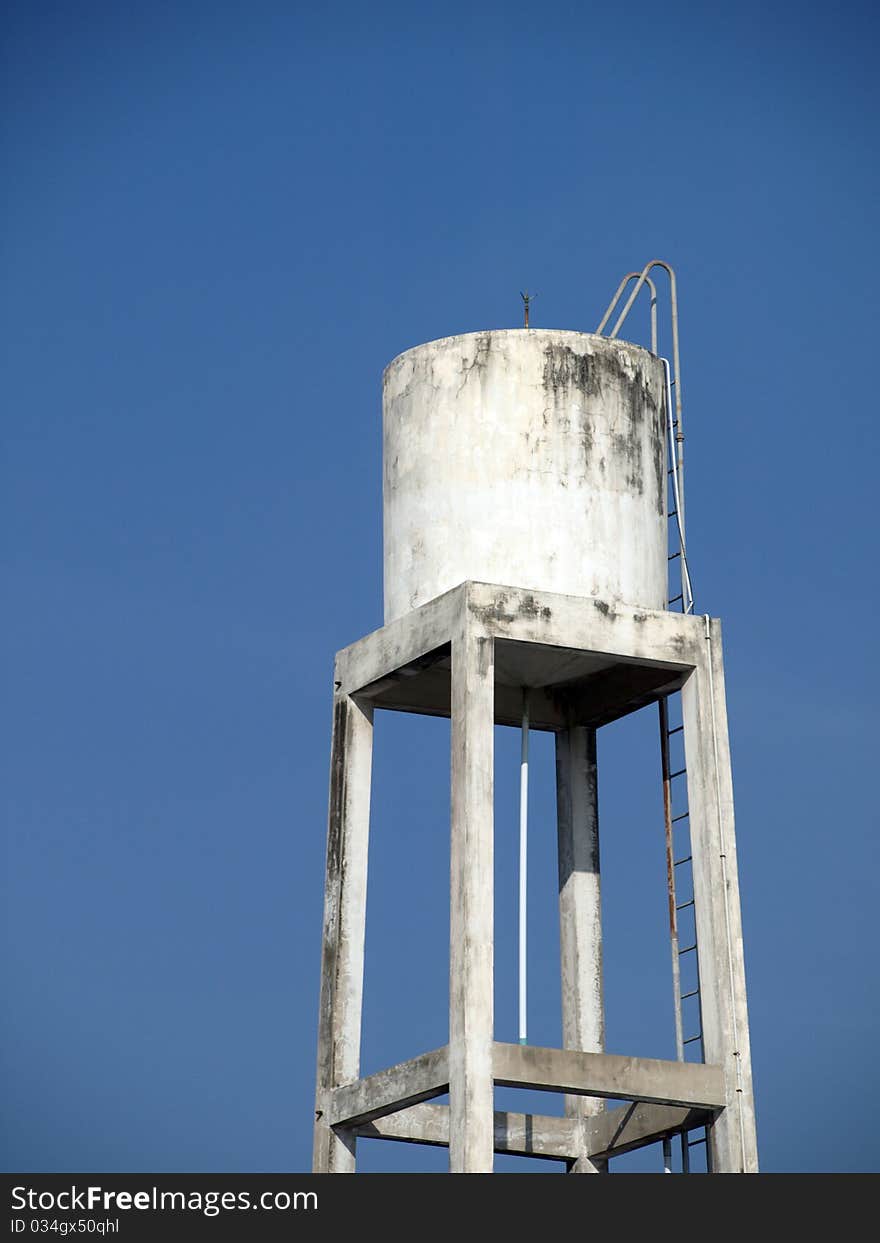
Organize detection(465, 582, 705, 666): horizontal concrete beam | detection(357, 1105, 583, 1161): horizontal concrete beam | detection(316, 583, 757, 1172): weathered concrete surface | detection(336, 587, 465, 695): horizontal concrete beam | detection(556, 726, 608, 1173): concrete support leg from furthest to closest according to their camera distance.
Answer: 1. detection(556, 726, 608, 1173): concrete support leg
2. detection(357, 1105, 583, 1161): horizontal concrete beam
3. detection(336, 587, 465, 695): horizontal concrete beam
4. detection(465, 582, 705, 666): horizontal concrete beam
5. detection(316, 583, 757, 1172): weathered concrete surface

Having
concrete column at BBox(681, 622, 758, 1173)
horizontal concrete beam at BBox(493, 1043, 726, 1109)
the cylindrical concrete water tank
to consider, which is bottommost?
horizontal concrete beam at BBox(493, 1043, 726, 1109)

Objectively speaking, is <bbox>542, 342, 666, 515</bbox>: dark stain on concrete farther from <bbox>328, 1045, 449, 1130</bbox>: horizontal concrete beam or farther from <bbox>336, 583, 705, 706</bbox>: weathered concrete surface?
<bbox>328, 1045, 449, 1130</bbox>: horizontal concrete beam

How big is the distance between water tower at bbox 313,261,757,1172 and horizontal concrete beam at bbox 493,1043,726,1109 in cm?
2

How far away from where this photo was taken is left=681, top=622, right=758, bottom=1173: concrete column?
24.4 metres

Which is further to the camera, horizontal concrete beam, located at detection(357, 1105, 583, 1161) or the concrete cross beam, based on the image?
horizontal concrete beam, located at detection(357, 1105, 583, 1161)

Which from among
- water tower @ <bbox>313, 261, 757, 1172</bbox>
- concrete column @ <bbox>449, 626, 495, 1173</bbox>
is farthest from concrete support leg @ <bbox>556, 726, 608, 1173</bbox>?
concrete column @ <bbox>449, 626, 495, 1173</bbox>

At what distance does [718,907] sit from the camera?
82.1 feet

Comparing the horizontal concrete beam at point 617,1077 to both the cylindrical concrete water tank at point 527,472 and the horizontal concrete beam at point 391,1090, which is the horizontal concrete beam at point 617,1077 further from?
the cylindrical concrete water tank at point 527,472

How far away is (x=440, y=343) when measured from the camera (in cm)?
2697

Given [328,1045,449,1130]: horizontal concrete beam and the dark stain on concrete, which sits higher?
the dark stain on concrete
